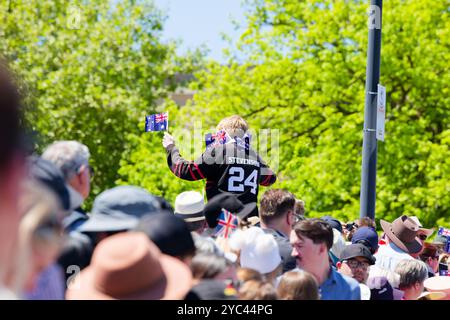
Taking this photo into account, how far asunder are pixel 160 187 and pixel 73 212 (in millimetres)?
17282

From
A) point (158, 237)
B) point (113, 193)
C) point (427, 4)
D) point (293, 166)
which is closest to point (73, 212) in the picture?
point (113, 193)

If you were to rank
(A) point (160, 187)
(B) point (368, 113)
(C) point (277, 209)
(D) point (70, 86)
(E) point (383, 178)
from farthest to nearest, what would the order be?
(D) point (70, 86) → (A) point (160, 187) → (E) point (383, 178) → (B) point (368, 113) → (C) point (277, 209)

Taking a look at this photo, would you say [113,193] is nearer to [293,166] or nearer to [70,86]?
[293,166]

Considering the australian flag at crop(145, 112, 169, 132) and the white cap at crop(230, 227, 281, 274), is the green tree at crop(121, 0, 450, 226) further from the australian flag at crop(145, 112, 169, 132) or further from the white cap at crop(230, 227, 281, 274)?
the white cap at crop(230, 227, 281, 274)

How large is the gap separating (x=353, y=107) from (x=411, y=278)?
1321 cm

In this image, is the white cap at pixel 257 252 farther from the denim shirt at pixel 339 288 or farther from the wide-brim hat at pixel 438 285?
the wide-brim hat at pixel 438 285

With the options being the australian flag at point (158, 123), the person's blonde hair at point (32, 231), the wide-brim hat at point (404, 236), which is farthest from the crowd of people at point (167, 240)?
the wide-brim hat at point (404, 236)

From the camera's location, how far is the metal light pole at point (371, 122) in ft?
29.7

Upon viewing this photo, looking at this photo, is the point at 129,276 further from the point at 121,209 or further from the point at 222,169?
the point at 222,169

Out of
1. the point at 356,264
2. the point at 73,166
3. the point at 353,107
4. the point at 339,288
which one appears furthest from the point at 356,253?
the point at 353,107

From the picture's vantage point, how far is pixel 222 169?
246 inches

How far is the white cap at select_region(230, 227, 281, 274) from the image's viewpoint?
13.9 feet

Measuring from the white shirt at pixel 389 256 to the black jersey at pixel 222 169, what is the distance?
1.39 m
